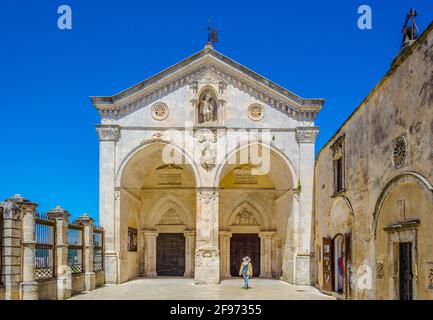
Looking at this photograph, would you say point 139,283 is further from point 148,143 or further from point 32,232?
point 32,232

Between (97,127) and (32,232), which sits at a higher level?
(97,127)

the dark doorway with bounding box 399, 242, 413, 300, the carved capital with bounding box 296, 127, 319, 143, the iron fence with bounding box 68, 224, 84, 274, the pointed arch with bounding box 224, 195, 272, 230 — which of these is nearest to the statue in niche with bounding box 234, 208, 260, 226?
the pointed arch with bounding box 224, 195, 272, 230

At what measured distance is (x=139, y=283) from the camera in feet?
82.0

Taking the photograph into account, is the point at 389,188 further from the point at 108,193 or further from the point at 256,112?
the point at 108,193

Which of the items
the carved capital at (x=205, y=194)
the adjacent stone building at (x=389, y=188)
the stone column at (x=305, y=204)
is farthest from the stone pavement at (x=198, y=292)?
the carved capital at (x=205, y=194)

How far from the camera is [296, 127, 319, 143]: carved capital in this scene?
25312mm

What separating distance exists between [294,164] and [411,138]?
43.0 feet

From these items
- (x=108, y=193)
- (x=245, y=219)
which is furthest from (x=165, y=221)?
(x=108, y=193)

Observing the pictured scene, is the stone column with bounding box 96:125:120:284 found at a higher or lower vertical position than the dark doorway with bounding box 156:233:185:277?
higher

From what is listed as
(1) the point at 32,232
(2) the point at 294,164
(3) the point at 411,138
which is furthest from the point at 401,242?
(2) the point at 294,164

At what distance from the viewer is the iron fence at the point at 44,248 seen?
652 inches

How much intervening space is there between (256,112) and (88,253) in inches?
384

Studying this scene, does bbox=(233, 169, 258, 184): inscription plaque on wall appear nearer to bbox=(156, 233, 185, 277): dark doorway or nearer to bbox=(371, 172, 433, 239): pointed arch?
bbox=(156, 233, 185, 277): dark doorway

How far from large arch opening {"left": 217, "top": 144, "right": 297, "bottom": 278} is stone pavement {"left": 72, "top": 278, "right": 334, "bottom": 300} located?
3.33m
